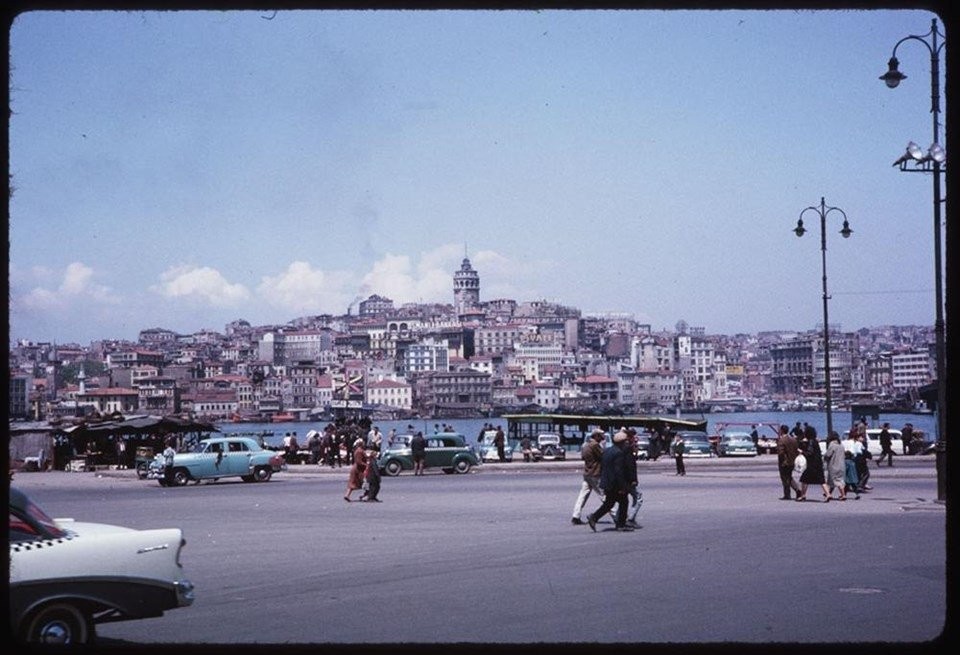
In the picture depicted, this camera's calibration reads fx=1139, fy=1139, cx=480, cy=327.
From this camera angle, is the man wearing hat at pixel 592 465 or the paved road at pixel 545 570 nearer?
the paved road at pixel 545 570

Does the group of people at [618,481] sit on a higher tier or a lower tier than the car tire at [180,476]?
higher

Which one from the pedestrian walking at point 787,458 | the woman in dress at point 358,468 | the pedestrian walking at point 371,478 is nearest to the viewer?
the pedestrian walking at point 787,458

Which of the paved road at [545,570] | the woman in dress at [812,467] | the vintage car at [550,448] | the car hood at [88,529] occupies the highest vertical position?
the car hood at [88,529]

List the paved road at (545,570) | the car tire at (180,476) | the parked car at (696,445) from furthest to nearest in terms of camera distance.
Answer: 1. the parked car at (696,445)
2. the car tire at (180,476)
3. the paved road at (545,570)

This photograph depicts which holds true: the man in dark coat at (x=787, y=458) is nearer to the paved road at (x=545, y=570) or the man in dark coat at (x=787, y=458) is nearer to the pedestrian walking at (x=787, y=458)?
the pedestrian walking at (x=787, y=458)

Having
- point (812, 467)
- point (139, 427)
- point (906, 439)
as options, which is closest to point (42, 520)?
point (812, 467)

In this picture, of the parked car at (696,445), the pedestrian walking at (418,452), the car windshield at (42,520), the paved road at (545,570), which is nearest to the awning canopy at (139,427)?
the pedestrian walking at (418,452)
